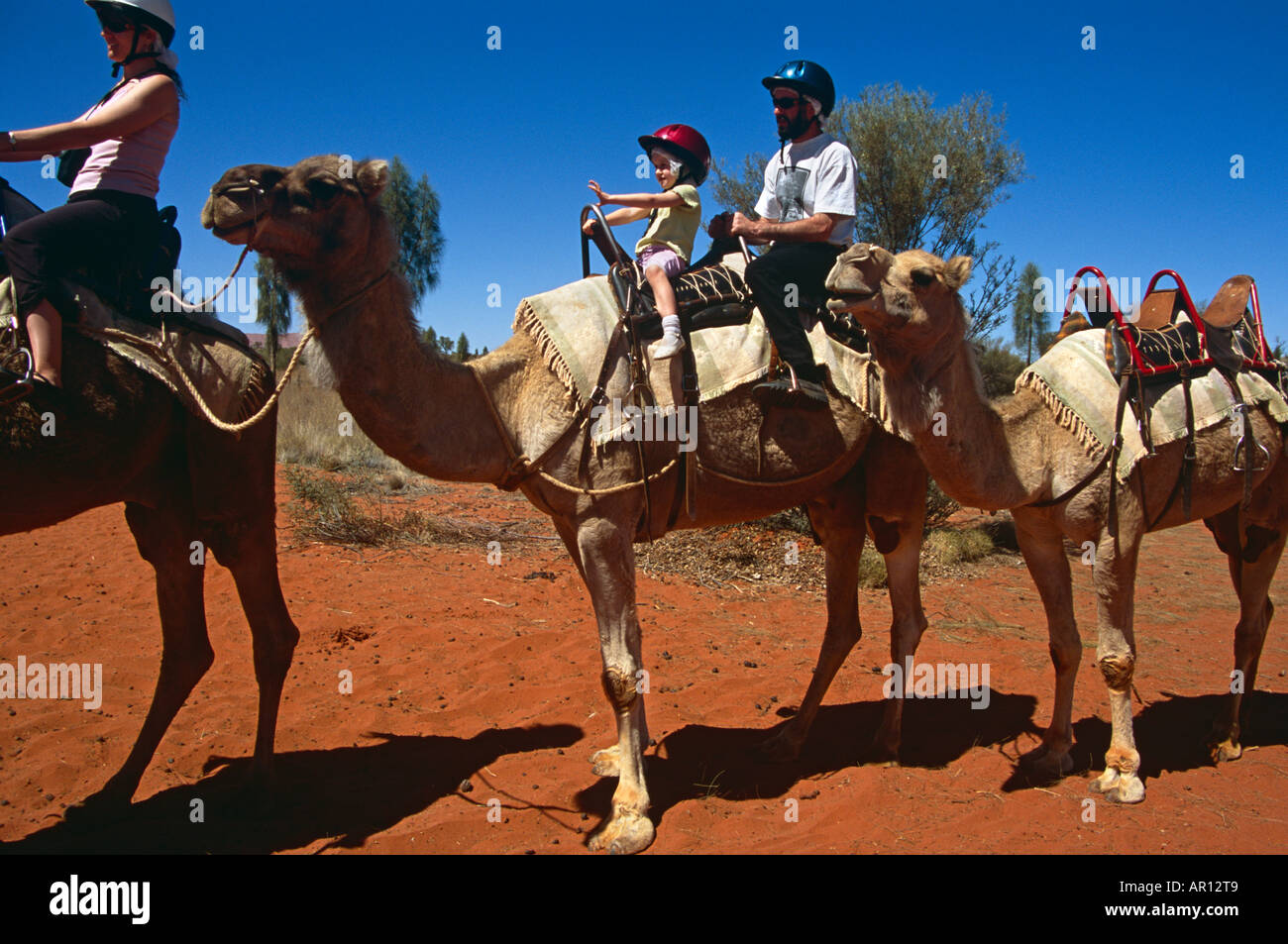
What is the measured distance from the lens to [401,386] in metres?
3.48

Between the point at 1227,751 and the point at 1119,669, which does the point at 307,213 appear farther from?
the point at 1227,751

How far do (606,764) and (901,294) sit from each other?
298 centimetres

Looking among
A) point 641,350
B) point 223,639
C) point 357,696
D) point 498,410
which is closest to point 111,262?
point 498,410

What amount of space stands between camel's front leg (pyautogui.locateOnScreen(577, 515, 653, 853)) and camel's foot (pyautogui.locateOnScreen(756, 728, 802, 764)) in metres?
1.22

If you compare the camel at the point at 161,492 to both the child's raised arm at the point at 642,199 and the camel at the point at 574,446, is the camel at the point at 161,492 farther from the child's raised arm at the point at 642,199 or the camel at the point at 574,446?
the child's raised arm at the point at 642,199

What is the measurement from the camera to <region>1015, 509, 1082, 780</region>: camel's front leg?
4.47 meters

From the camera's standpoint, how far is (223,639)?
634cm

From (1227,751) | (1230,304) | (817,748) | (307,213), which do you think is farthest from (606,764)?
(1230,304)

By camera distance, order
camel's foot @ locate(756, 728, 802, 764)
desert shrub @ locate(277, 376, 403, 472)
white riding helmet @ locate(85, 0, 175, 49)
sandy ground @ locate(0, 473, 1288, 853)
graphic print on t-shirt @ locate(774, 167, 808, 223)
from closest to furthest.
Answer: white riding helmet @ locate(85, 0, 175, 49) → sandy ground @ locate(0, 473, 1288, 853) → graphic print on t-shirt @ locate(774, 167, 808, 223) → camel's foot @ locate(756, 728, 802, 764) → desert shrub @ locate(277, 376, 403, 472)

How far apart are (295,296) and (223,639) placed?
13.3 feet

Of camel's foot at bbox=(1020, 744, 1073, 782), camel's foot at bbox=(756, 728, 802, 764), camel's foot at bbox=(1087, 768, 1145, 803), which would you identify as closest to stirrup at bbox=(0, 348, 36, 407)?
camel's foot at bbox=(756, 728, 802, 764)

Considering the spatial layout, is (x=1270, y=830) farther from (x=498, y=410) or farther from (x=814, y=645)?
(x=498, y=410)

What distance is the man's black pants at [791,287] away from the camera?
4.11 m

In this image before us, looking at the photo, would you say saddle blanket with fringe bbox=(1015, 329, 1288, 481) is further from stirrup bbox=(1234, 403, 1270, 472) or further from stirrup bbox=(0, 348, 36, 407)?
stirrup bbox=(0, 348, 36, 407)
